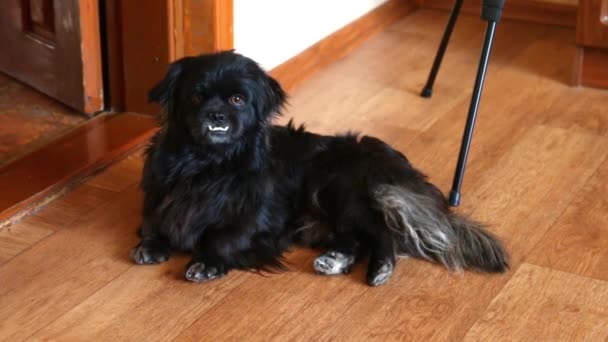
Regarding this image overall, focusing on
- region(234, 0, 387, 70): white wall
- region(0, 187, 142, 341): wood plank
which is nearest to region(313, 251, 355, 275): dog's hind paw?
region(0, 187, 142, 341): wood plank

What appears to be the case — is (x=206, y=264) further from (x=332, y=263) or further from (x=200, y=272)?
(x=332, y=263)

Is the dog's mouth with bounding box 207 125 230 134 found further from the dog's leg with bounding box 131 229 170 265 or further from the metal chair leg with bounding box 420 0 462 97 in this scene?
the metal chair leg with bounding box 420 0 462 97

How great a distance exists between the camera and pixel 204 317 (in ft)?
7.11

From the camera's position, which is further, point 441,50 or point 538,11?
point 538,11

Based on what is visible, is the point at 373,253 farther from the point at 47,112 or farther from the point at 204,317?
the point at 47,112

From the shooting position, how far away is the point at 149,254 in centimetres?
237

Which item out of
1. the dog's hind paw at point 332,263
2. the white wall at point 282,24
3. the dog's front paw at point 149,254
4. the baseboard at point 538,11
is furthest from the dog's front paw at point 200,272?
the baseboard at point 538,11

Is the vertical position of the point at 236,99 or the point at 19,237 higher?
the point at 236,99

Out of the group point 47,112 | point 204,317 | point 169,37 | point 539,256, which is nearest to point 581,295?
point 539,256

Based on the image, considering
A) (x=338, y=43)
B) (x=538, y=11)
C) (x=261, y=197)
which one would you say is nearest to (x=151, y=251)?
(x=261, y=197)

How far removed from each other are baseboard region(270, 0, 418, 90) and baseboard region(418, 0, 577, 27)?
1.30 ft

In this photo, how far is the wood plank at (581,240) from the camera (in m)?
2.47

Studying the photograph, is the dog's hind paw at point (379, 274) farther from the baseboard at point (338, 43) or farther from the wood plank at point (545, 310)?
the baseboard at point (338, 43)

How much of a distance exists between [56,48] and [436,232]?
5.08 feet
